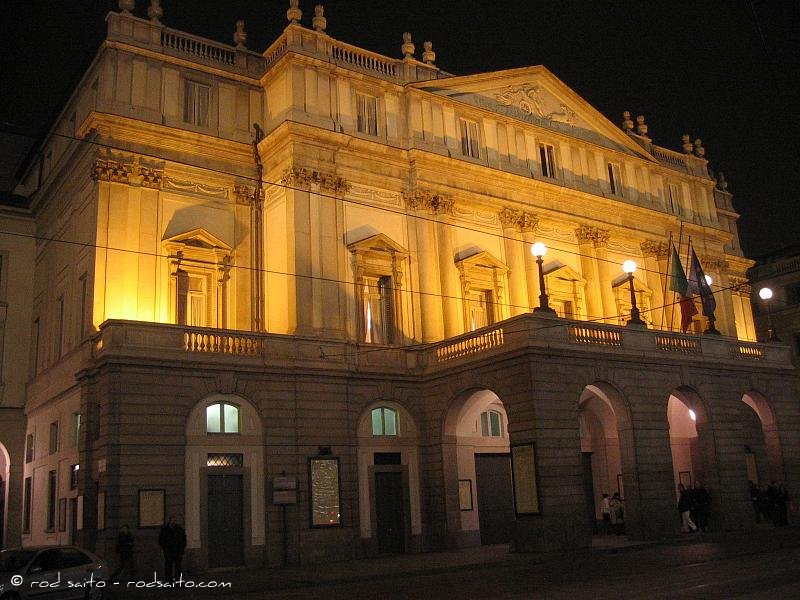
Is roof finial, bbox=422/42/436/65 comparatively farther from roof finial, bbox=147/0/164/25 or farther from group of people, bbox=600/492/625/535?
group of people, bbox=600/492/625/535

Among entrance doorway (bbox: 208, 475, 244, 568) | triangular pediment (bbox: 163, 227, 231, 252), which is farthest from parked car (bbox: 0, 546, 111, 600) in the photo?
triangular pediment (bbox: 163, 227, 231, 252)

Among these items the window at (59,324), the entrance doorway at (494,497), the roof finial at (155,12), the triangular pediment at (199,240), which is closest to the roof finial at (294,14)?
the roof finial at (155,12)

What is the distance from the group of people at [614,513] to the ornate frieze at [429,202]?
12.1 metres

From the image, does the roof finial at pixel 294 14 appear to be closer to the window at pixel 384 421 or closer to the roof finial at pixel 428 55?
the roof finial at pixel 428 55

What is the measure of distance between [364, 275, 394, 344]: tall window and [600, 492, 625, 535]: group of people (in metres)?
9.60

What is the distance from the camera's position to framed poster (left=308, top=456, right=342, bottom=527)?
27281 millimetres

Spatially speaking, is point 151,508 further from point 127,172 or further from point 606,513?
point 606,513

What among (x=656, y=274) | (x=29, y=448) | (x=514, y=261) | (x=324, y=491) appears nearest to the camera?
(x=324, y=491)

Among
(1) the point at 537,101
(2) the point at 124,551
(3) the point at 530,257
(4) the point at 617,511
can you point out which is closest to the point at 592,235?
(3) the point at 530,257

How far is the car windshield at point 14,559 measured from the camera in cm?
1694

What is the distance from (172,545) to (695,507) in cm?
1752

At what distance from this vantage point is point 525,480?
2600cm

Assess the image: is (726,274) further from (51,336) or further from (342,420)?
(51,336)

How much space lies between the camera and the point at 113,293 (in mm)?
27672
